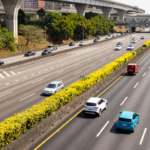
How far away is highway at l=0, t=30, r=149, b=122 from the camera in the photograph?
1159 inches

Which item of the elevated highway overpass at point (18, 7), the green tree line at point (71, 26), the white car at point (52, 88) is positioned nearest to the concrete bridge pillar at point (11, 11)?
the elevated highway overpass at point (18, 7)

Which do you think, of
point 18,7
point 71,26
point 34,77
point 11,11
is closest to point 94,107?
point 34,77

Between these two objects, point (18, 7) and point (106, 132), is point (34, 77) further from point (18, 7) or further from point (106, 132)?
point (18, 7)

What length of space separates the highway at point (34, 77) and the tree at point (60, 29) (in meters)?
37.0

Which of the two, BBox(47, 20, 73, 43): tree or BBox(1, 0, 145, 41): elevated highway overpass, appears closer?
BBox(1, 0, 145, 41): elevated highway overpass

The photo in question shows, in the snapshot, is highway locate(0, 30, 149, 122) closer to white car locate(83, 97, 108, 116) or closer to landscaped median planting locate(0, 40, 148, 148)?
landscaped median planting locate(0, 40, 148, 148)

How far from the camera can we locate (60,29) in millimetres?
107750

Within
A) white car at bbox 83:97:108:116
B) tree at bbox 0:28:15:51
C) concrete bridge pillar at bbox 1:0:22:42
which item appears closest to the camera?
white car at bbox 83:97:108:116

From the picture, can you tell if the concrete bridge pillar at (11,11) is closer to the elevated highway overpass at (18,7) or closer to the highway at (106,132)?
the elevated highway overpass at (18,7)

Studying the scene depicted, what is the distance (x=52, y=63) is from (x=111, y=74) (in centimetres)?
2229

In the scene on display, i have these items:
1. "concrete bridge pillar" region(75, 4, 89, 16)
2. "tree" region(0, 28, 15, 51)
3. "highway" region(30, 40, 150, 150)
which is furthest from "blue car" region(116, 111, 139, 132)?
"concrete bridge pillar" region(75, 4, 89, 16)

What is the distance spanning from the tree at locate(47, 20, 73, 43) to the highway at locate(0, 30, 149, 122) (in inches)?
1455

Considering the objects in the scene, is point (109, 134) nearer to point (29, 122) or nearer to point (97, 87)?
point (29, 122)

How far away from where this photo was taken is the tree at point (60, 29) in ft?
349
